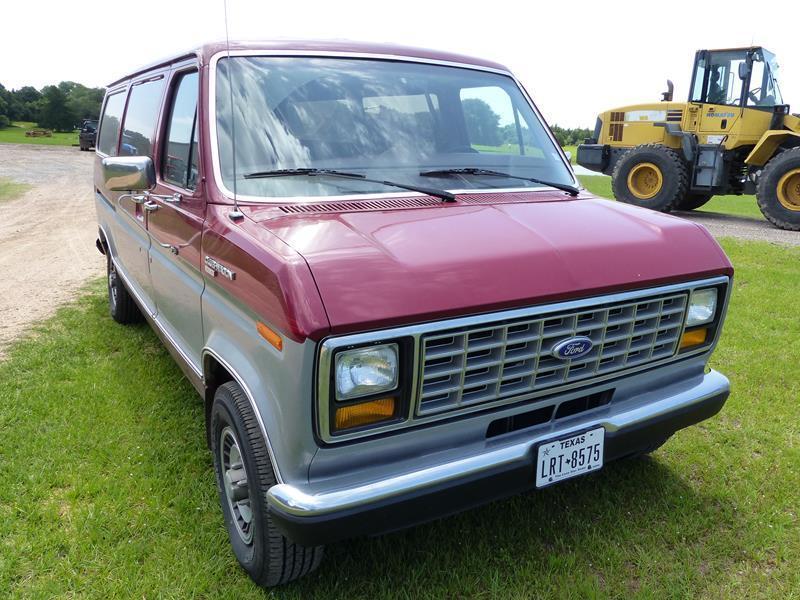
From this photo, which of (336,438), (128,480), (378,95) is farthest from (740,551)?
(128,480)

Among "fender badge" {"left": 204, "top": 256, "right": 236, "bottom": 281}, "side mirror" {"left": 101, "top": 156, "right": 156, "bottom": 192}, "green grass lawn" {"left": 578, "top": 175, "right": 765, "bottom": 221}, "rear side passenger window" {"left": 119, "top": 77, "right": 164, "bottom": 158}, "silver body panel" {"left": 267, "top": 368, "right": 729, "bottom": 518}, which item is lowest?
"green grass lawn" {"left": 578, "top": 175, "right": 765, "bottom": 221}

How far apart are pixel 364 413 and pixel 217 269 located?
3.05ft

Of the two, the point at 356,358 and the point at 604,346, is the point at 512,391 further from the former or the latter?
the point at 356,358

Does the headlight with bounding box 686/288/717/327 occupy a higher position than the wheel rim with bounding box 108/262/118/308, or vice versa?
the headlight with bounding box 686/288/717/327

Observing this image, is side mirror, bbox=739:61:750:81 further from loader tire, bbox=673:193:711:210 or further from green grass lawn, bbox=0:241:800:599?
green grass lawn, bbox=0:241:800:599

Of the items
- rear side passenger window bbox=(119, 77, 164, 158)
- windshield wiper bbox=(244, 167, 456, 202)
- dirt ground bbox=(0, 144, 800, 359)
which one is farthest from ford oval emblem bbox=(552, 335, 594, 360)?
dirt ground bbox=(0, 144, 800, 359)

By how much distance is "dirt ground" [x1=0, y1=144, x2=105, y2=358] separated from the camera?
6621 mm

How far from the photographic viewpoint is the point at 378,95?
328cm

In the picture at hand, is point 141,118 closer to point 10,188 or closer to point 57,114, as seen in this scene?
point 10,188

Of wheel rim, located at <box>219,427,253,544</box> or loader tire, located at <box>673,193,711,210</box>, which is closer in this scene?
wheel rim, located at <box>219,427,253,544</box>

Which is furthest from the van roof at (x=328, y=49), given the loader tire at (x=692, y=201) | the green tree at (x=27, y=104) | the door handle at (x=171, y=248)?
the green tree at (x=27, y=104)

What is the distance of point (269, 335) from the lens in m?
2.19

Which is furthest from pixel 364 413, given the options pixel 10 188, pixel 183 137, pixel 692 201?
pixel 10 188

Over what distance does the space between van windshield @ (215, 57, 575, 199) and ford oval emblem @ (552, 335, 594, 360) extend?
41.5 inches
